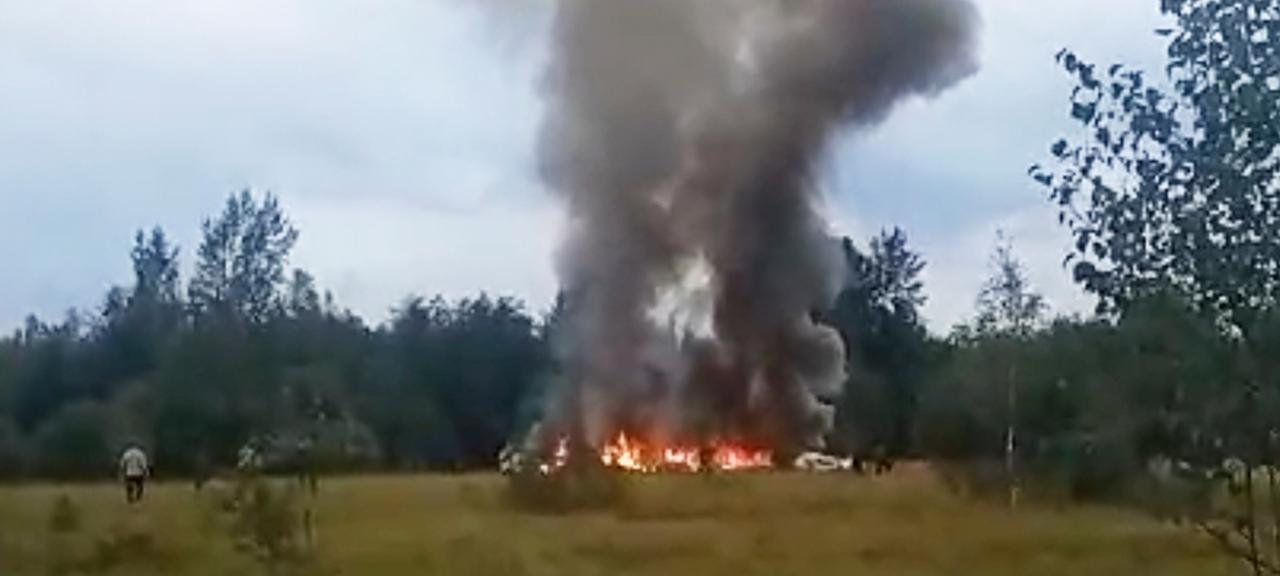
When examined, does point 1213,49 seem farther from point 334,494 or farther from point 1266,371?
point 334,494

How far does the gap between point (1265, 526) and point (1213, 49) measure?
3.31m

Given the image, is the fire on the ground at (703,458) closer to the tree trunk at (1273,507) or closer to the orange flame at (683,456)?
the orange flame at (683,456)

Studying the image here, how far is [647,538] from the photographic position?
3200 centimetres

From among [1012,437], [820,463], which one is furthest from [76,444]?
[1012,437]

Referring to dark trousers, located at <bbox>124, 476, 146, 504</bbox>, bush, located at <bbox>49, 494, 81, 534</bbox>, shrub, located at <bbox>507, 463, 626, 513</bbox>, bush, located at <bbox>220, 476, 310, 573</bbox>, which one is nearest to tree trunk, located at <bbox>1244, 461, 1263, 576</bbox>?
bush, located at <bbox>220, 476, 310, 573</bbox>

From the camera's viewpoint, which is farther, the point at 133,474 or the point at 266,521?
the point at 133,474

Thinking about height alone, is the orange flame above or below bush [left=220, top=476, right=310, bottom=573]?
above

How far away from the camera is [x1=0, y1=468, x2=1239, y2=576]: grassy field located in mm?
26875

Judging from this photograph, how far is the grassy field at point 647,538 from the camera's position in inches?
1058

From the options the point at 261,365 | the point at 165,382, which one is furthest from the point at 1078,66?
the point at 165,382

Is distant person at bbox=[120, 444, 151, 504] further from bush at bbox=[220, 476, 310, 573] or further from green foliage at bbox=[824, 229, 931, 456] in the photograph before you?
green foliage at bbox=[824, 229, 931, 456]

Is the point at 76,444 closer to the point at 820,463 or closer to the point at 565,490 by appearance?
the point at 565,490

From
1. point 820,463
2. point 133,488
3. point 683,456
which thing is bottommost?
point 133,488

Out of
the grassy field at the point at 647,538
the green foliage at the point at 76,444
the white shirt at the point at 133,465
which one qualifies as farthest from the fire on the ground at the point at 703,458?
the white shirt at the point at 133,465
